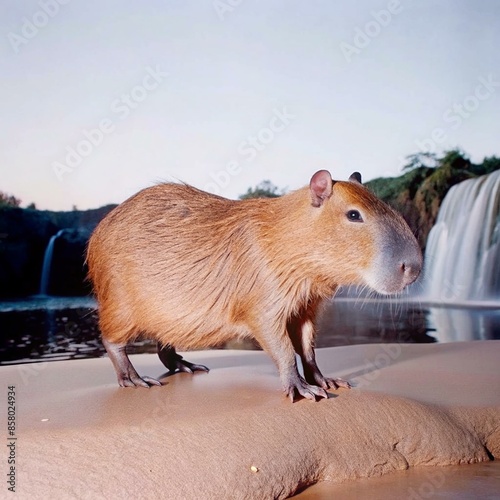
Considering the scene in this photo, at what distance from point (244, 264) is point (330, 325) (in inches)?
105

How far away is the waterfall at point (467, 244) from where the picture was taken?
6.19m

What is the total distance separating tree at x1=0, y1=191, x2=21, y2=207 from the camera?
4.83 metres

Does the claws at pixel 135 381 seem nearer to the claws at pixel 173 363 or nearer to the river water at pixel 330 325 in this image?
the claws at pixel 173 363

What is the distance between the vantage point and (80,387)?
3.71 m

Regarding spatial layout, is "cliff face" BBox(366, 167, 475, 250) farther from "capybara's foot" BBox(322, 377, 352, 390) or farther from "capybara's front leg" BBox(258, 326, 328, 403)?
"capybara's front leg" BBox(258, 326, 328, 403)

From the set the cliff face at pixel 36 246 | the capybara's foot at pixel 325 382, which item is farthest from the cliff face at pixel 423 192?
the capybara's foot at pixel 325 382

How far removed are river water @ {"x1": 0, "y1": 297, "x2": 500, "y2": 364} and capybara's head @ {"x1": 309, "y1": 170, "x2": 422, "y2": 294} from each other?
223 cm

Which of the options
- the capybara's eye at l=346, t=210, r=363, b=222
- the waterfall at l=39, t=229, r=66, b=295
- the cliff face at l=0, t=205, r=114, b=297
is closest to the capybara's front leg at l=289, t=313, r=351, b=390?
the capybara's eye at l=346, t=210, r=363, b=222

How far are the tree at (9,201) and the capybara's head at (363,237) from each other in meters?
2.51

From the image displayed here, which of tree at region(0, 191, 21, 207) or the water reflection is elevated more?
tree at region(0, 191, 21, 207)

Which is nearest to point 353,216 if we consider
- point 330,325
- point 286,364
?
point 286,364

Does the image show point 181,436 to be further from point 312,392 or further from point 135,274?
point 135,274

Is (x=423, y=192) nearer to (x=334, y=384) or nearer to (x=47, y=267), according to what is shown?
(x=334, y=384)

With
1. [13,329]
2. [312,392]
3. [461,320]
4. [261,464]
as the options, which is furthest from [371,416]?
[461,320]
